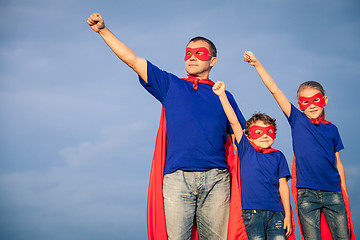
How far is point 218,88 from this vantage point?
12.0 ft

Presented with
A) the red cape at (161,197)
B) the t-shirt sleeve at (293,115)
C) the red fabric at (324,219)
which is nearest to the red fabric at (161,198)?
the red cape at (161,197)

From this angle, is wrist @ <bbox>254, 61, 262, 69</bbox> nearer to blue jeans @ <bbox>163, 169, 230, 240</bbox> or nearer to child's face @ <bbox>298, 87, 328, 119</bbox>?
child's face @ <bbox>298, 87, 328, 119</bbox>

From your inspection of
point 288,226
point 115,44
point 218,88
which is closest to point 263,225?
point 288,226

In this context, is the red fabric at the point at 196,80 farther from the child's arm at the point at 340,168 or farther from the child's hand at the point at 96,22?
the child's arm at the point at 340,168

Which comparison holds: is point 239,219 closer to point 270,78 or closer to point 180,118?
point 180,118

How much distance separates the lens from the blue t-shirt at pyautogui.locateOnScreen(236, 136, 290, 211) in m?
4.11

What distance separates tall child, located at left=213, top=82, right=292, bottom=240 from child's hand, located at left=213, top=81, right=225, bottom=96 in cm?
22

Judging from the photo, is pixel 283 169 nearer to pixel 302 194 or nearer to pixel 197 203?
pixel 302 194

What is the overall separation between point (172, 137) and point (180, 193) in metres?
0.52

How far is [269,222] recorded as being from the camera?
407 centimetres

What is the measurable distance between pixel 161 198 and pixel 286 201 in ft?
4.58

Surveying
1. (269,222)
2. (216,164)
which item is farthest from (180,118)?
(269,222)

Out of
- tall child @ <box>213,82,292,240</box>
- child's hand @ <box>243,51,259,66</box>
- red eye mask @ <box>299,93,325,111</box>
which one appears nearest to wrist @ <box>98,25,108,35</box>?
tall child @ <box>213,82,292,240</box>

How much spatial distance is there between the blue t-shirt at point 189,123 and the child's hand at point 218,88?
7.7 inches
